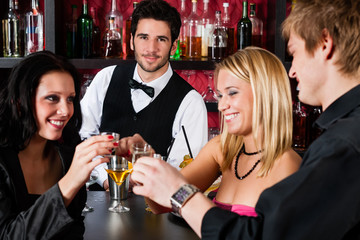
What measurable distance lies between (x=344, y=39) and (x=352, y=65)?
64 mm

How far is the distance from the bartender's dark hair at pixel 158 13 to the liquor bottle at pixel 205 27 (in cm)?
27

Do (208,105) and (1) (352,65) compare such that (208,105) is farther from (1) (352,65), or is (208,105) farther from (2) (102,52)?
(1) (352,65)

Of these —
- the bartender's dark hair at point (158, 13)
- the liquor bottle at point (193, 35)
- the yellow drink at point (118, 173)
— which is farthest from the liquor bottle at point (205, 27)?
the yellow drink at point (118, 173)

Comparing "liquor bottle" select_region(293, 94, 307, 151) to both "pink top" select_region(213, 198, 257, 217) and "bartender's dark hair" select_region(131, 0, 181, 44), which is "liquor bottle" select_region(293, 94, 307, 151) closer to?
"bartender's dark hair" select_region(131, 0, 181, 44)

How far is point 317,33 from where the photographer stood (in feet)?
3.69

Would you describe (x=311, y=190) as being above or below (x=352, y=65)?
below

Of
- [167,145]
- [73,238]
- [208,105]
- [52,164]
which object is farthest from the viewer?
[208,105]

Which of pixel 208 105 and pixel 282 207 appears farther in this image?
pixel 208 105

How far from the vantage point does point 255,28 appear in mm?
3324

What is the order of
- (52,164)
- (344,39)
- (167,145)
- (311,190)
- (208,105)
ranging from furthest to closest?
1. (208,105)
2. (167,145)
3. (52,164)
4. (344,39)
5. (311,190)

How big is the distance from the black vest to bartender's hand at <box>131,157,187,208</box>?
1816 millimetres

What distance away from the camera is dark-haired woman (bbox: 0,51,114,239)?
1.40 metres

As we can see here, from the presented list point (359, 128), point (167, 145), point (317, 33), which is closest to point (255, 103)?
point (317, 33)

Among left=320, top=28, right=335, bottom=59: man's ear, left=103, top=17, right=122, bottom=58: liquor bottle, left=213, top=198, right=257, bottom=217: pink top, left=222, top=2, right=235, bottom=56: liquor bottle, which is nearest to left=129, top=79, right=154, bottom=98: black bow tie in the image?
left=103, top=17, right=122, bottom=58: liquor bottle
